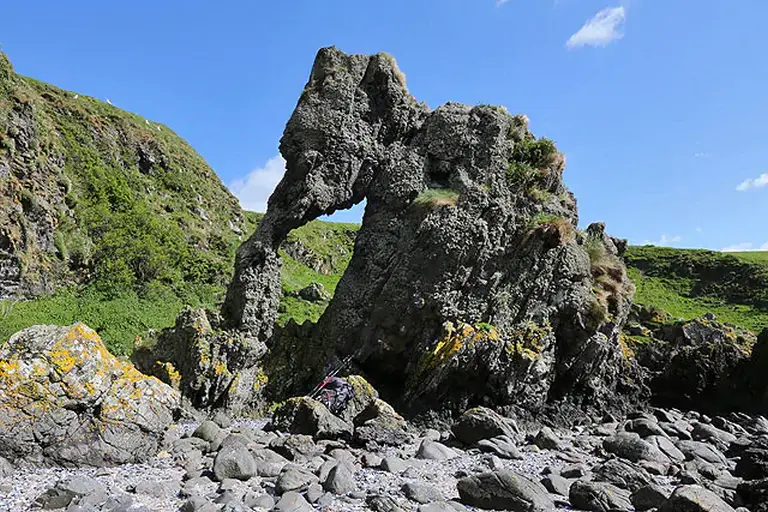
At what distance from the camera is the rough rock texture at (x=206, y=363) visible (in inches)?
609

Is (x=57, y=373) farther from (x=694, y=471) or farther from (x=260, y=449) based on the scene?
(x=694, y=471)

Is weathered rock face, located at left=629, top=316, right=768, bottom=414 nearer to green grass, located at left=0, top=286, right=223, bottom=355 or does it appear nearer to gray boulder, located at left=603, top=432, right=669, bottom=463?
gray boulder, located at left=603, top=432, right=669, bottom=463

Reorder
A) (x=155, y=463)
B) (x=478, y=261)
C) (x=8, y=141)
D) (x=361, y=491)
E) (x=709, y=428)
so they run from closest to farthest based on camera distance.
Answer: (x=361, y=491) < (x=155, y=463) < (x=709, y=428) < (x=478, y=261) < (x=8, y=141)

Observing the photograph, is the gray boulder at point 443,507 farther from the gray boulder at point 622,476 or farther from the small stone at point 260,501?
the gray boulder at point 622,476

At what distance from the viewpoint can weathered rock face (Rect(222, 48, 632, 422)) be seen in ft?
52.3

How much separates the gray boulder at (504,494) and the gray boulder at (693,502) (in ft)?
6.03

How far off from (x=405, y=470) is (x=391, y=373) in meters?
7.08

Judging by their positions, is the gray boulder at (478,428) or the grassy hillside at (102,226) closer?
the gray boulder at (478,428)

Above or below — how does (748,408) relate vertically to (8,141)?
below

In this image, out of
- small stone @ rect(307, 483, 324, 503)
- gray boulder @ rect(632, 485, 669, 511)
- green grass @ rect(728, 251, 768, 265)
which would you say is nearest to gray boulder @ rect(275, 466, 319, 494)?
small stone @ rect(307, 483, 324, 503)

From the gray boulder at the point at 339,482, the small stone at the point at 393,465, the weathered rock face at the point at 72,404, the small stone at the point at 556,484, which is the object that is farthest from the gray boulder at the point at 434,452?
the weathered rock face at the point at 72,404

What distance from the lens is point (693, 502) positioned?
24.3 feet

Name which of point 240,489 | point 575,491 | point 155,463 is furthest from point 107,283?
point 575,491

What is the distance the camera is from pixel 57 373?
9664 mm
